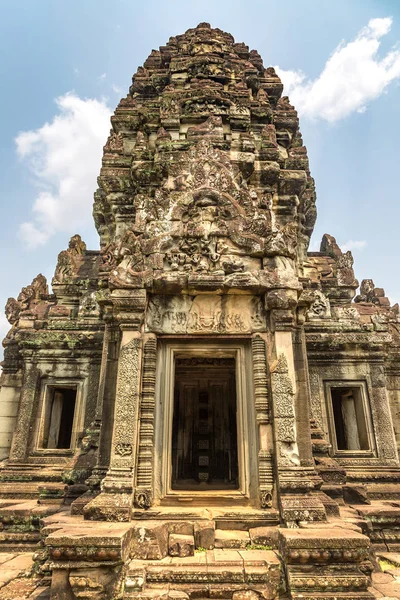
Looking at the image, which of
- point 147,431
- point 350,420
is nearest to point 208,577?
point 147,431

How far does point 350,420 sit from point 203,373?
431 centimetres

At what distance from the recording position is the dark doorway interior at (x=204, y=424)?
12.2 metres

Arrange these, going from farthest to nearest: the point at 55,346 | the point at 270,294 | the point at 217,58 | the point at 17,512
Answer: the point at 217,58
the point at 55,346
the point at 17,512
the point at 270,294

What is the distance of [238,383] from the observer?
264 inches

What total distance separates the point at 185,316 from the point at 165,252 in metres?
1.14

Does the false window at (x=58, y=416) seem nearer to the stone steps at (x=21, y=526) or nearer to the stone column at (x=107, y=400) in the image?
the stone steps at (x=21, y=526)

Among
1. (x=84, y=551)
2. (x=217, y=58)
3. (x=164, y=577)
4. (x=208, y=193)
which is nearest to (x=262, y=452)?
(x=164, y=577)

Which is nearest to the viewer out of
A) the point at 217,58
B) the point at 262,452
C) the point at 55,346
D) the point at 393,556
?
the point at 262,452

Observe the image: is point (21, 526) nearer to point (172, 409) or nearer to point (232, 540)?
point (172, 409)

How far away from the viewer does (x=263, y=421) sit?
6.19 meters

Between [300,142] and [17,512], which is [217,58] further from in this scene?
[17,512]

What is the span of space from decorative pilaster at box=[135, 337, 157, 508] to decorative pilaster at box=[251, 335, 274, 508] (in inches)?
63.6

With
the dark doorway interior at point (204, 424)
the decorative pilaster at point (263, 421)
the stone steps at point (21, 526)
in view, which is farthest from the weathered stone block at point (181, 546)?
the dark doorway interior at point (204, 424)

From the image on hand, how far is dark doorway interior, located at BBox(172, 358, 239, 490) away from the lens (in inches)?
482
